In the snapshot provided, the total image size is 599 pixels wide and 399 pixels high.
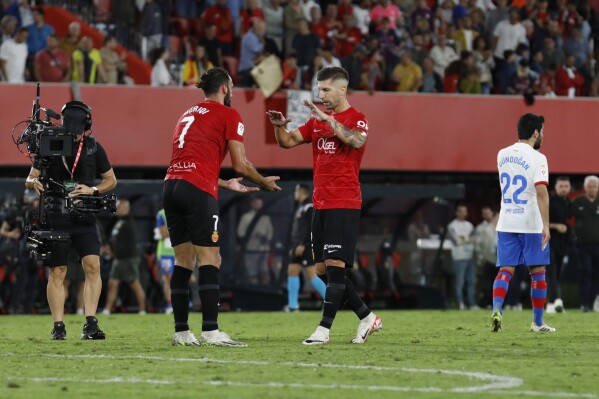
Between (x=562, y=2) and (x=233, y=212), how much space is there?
10607 mm

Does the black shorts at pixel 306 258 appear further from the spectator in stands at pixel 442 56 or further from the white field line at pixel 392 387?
the white field line at pixel 392 387

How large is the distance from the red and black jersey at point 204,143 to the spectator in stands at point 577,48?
19.8m

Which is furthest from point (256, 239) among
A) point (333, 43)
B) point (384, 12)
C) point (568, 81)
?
point (568, 81)

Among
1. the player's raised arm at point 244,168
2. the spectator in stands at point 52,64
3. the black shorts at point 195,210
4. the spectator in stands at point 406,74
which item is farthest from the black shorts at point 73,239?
the spectator in stands at point 406,74

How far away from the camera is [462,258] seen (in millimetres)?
26391

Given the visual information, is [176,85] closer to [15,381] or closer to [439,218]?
[439,218]

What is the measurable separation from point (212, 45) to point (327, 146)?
14.9m

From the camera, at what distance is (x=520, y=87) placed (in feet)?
94.7

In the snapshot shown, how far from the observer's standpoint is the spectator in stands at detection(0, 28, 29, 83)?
80.7 feet

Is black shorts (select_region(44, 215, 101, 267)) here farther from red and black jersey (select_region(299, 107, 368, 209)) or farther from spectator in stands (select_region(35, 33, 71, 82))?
spectator in stands (select_region(35, 33, 71, 82))

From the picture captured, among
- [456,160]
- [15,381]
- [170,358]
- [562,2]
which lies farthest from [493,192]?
[15,381]

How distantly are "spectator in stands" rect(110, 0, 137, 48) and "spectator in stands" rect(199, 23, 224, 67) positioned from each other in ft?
4.90

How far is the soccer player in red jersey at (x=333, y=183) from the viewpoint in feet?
39.2

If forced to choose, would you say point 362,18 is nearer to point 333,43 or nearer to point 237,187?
point 333,43
